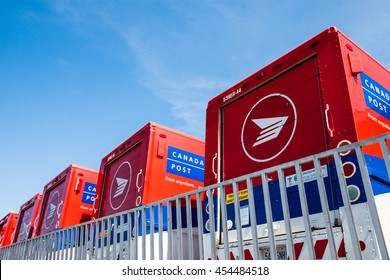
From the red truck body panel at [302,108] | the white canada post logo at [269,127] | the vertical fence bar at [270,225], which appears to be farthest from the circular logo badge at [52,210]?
the vertical fence bar at [270,225]

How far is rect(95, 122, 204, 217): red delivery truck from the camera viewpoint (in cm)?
592

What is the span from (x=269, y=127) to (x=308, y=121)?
54cm

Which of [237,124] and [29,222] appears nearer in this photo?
[237,124]

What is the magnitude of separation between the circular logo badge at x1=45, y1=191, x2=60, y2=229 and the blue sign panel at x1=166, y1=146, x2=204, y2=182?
14.3 ft

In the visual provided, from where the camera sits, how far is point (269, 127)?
4.09m

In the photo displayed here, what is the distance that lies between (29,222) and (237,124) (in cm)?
950

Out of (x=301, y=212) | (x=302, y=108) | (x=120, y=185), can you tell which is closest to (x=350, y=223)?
(x=301, y=212)

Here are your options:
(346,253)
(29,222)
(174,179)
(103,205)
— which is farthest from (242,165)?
(29,222)

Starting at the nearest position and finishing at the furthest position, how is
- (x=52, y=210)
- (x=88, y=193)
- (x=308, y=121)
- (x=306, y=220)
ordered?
(x=306, y=220)
(x=308, y=121)
(x=88, y=193)
(x=52, y=210)

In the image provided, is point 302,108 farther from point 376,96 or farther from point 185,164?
point 185,164

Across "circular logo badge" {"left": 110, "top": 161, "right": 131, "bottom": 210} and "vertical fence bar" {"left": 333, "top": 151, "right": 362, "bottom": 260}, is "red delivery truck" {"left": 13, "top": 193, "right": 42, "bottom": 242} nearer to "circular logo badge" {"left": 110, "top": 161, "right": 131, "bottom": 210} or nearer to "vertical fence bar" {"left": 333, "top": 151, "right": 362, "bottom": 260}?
"circular logo badge" {"left": 110, "top": 161, "right": 131, "bottom": 210}

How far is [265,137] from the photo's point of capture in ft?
13.4

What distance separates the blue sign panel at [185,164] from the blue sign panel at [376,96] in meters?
3.55
